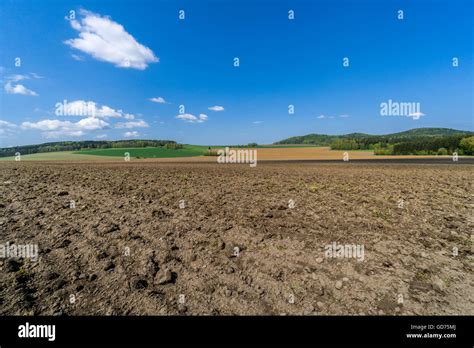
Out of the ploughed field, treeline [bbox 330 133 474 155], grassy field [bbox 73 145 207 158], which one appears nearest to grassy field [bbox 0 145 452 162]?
grassy field [bbox 73 145 207 158]

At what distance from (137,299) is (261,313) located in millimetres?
2281

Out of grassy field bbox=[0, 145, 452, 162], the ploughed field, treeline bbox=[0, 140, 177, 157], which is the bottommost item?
the ploughed field

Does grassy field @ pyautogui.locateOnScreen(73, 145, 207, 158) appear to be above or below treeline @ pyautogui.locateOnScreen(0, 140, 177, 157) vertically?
below

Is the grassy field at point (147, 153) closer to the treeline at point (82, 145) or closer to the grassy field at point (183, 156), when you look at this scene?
the grassy field at point (183, 156)

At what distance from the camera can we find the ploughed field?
12.5 feet

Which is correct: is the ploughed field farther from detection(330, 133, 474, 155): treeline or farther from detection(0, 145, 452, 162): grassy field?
detection(330, 133, 474, 155): treeline

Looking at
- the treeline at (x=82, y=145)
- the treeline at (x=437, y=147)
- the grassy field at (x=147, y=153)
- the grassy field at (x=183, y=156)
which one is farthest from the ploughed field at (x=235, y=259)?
the treeline at (x=82, y=145)

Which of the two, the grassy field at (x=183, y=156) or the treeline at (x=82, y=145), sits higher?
the treeline at (x=82, y=145)

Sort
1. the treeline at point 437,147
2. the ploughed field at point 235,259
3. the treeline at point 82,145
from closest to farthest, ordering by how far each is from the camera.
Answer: the ploughed field at point 235,259 < the treeline at point 437,147 < the treeline at point 82,145

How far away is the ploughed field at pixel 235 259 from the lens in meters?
3.82

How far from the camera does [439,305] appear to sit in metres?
3.84
